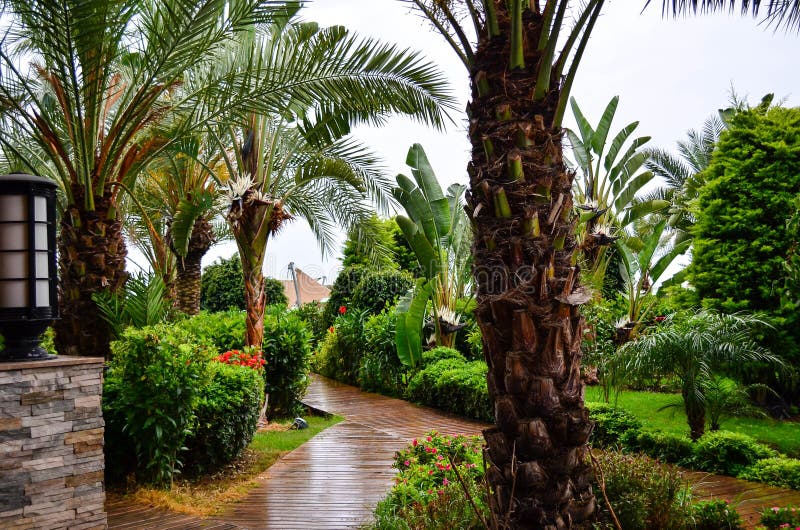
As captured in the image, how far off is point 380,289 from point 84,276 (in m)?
8.47

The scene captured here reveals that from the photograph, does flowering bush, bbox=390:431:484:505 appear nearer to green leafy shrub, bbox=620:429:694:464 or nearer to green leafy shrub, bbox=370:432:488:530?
green leafy shrub, bbox=370:432:488:530

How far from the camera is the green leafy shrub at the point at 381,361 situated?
41.2 feet

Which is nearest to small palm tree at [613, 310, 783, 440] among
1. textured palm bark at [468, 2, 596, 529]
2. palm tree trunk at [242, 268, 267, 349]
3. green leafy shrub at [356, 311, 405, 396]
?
textured palm bark at [468, 2, 596, 529]

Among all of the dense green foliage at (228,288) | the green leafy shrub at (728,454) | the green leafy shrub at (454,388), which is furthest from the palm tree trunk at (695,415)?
the dense green foliage at (228,288)

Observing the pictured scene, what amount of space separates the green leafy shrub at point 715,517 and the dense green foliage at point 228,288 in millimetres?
15245

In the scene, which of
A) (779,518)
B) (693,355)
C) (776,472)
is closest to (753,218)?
(693,355)

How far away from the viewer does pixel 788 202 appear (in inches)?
375

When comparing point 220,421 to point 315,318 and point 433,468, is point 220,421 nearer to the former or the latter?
point 433,468

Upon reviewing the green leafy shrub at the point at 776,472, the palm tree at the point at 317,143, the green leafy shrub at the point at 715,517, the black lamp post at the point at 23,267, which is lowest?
the green leafy shrub at the point at 776,472

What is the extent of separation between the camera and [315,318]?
1786cm

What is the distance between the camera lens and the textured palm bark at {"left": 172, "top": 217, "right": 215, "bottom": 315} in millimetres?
14055

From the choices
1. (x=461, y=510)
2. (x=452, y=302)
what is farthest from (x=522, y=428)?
(x=452, y=302)

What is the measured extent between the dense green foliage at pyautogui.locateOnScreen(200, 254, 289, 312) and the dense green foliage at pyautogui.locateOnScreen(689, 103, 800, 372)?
39.2 ft

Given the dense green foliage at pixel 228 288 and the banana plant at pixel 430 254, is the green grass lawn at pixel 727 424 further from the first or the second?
the dense green foliage at pixel 228 288
